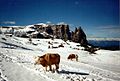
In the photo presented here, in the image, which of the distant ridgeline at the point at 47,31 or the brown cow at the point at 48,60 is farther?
the distant ridgeline at the point at 47,31

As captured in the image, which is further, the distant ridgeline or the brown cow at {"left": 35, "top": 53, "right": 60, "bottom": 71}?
the distant ridgeline

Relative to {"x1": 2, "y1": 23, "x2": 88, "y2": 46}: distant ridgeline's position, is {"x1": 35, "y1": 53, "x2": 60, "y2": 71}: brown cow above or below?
below

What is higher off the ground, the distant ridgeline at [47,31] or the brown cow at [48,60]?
the distant ridgeline at [47,31]

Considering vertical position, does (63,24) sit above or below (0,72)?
above

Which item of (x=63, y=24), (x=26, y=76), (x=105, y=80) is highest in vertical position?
(x=63, y=24)

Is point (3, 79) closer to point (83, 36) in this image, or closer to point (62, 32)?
point (83, 36)

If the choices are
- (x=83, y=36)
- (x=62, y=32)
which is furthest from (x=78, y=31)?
(x=62, y=32)

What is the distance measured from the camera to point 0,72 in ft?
48.4

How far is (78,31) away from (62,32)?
181ft

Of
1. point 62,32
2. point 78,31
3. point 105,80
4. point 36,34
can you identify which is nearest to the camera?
point 105,80

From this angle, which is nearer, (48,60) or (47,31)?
(48,60)

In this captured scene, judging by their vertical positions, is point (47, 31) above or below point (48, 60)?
above

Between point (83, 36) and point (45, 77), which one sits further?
point (83, 36)

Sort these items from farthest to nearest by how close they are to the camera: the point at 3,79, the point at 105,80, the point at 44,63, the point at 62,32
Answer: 1. the point at 62,32
2. the point at 44,63
3. the point at 105,80
4. the point at 3,79
